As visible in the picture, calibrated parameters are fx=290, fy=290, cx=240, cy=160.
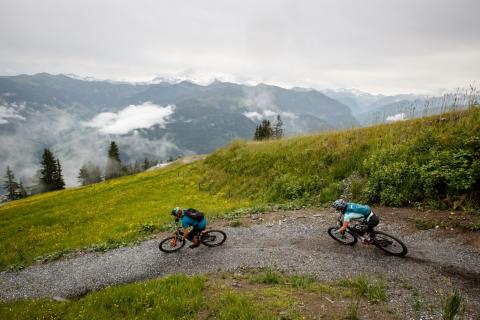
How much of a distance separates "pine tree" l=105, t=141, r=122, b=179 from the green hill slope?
81.1 metres

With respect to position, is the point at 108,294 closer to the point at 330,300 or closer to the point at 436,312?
the point at 330,300

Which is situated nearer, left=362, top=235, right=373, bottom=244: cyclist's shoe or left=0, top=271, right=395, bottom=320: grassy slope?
left=0, top=271, right=395, bottom=320: grassy slope

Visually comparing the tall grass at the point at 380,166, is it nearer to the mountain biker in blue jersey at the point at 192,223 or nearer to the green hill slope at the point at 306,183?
the green hill slope at the point at 306,183

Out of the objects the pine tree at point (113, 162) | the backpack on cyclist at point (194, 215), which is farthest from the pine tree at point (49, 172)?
the backpack on cyclist at point (194, 215)

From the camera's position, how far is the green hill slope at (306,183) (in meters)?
14.7

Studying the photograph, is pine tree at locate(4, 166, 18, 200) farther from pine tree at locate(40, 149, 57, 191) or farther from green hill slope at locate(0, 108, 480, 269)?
green hill slope at locate(0, 108, 480, 269)

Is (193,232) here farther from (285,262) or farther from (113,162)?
A: (113,162)

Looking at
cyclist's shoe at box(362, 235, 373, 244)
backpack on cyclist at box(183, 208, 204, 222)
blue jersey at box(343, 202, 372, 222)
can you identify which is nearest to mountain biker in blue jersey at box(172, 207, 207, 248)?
backpack on cyclist at box(183, 208, 204, 222)

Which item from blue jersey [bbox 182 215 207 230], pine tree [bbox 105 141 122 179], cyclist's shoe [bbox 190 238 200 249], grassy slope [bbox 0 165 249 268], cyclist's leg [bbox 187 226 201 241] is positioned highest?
blue jersey [bbox 182 215 207 230]

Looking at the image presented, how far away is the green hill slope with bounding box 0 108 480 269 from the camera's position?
14.7 m

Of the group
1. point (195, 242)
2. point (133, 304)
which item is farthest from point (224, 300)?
point (195, 242)

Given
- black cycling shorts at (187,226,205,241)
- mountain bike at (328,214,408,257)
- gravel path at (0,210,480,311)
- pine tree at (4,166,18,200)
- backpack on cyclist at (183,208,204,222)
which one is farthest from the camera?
pine tree at (4,166,18,200)

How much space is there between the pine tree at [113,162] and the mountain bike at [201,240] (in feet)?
332

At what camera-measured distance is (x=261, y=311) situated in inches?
332
